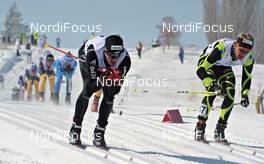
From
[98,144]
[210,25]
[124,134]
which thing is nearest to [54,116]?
[124,134]

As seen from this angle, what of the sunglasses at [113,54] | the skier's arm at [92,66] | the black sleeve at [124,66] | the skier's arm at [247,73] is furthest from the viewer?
the skier's arm at [247,73]

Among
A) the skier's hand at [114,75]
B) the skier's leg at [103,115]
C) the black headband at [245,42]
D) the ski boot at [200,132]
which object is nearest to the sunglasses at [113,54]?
the skier's hand at [114,75]

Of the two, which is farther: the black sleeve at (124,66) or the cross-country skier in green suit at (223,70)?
the cross-country skier in green suit at (223,70)

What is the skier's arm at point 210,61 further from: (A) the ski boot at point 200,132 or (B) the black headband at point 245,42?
(A) the ski boot at point 200,132

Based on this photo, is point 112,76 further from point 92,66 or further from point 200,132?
point 200,132

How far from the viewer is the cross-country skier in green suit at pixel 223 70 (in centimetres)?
748

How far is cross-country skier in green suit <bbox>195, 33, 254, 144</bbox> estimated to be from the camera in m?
7.48

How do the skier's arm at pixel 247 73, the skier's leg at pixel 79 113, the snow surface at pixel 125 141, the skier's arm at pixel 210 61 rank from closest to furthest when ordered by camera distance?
the snow surface at pixel 125 141
the skier's leg at pixel 79 113
the skier's arm at pixel 210 61
the skier's arm at pixel 247 73

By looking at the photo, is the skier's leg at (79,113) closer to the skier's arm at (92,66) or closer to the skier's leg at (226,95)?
the skier's arm at (92,66)

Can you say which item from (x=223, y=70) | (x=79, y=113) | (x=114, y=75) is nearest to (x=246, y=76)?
(x=223, y=70)

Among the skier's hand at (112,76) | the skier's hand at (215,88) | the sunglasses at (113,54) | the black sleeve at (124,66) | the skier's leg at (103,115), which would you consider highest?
the sunglasses at (113,54)

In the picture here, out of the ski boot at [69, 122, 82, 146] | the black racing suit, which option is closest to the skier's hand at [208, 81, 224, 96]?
the black racing suit

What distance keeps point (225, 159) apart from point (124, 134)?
72.3 inches

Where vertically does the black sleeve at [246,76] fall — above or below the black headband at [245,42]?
below
